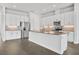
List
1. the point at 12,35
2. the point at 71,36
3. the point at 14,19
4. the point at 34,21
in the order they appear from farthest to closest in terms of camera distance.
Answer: the point at 34,21
the point at 14,19
the point at 12,35
the point at 71,36

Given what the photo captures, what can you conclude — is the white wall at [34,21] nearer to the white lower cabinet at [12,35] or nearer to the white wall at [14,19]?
the white wall at [14,19]

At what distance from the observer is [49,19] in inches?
303

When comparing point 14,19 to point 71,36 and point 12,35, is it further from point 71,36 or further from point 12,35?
point 71,36

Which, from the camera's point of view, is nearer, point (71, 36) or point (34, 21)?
point (71, 36)

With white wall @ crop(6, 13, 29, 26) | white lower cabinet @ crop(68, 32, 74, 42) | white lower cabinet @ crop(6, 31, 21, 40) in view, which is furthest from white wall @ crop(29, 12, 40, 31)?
white lower cabinet @ crop(68, 32, 74, 42)

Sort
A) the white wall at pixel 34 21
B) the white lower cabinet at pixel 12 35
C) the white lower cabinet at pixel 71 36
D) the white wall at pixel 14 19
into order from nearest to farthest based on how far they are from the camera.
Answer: the white lower cabinet at pixel 71 36 → the white lower cabinet at pixel 12 35 → the white wall at pixel 14 19 → the white wall at pixel 34 21

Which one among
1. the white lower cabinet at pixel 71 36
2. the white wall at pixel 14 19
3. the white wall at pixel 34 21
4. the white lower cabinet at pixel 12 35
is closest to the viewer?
the white lower cabinet at pixel 71 36

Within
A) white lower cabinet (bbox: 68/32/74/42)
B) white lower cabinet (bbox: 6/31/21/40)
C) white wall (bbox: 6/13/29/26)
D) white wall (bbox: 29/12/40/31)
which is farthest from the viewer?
white wall (bbox: 29/12/40/31)

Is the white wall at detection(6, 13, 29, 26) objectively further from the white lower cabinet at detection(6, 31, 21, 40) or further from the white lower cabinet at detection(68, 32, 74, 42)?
the white lower cabinet at detection(68, 32, 74, 42)

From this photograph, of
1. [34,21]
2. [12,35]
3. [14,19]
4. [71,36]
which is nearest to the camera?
[71,36]

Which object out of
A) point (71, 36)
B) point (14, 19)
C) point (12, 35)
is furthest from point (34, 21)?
point (71, 36)

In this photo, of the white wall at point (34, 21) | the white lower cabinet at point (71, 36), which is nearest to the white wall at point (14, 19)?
the white wall at point (34, 21)

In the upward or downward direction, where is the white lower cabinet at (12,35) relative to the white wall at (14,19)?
downward

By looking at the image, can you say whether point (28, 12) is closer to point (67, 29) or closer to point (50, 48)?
point (67, 29)
